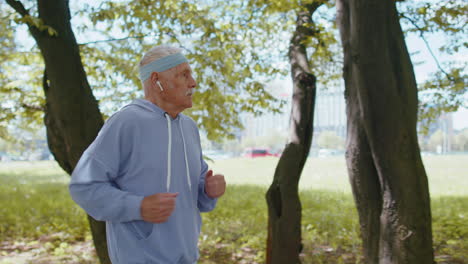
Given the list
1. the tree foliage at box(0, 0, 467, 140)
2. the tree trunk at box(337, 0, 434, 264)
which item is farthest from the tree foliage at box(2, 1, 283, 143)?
the tree trunk at box(337, 0, 434, 264)

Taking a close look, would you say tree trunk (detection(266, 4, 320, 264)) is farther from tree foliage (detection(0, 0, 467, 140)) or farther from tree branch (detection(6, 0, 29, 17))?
tree branch (detection(6, 0, 29, 17))

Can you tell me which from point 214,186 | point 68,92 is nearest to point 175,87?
point 214,186

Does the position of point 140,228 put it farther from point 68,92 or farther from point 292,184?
point 292,184

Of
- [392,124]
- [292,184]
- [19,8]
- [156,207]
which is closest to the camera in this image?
[156,207]

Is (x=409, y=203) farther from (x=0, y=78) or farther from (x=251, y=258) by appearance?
(x=0, y=78)

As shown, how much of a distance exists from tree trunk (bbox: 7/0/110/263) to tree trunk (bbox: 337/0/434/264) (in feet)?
8.41

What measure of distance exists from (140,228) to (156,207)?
0.60 ft

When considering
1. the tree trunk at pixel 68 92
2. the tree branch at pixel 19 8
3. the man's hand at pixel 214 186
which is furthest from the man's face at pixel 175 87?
the tree branch at pixel 19 8

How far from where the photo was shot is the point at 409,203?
11.7 ft

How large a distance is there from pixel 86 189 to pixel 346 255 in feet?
20.1

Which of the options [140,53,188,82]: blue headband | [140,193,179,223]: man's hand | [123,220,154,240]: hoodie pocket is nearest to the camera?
[140,193,179,223]: man's hand

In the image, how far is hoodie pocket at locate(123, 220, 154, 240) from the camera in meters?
1.70

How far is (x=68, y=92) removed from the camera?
3.74 m

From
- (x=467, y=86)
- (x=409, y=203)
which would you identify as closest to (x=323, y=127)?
(x=467, y=86)
